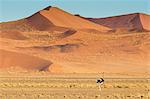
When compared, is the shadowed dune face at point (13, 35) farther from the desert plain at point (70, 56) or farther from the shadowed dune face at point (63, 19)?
the shadowed dune face at point (63, 19)


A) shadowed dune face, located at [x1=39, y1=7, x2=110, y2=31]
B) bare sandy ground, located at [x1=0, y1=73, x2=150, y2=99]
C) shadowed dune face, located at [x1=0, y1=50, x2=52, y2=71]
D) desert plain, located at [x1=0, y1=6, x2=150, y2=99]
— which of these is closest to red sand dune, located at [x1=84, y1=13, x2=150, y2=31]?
shadowed dune face, located at [x1=39, y1=7, x2=110, y2=31]

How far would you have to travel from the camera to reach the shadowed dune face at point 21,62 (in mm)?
68031

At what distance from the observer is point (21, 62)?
2781 inches

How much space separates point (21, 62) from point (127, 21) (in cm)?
7525

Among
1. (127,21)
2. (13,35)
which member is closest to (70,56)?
(13,35)

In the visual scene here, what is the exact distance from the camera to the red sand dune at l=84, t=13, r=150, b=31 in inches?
5281

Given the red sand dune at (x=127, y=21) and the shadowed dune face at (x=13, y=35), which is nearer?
the shadowed dune face at (x=13, y=35)

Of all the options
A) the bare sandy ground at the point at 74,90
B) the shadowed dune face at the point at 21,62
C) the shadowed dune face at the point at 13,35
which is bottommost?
the bare sandy ground at the point at 74,90

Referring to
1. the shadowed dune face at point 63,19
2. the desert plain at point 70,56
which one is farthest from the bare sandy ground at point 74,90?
the shadowed dune face at point 63,19

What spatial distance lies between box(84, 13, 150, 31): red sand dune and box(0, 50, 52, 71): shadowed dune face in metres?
56.5

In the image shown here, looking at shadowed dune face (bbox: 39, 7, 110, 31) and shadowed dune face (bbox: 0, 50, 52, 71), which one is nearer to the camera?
shadowed dune face (bbox: 0, 50, 52, 71)

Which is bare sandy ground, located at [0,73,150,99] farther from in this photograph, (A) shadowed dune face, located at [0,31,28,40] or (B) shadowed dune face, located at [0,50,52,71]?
(A) shadowed dune face, located at [0,31,28,40]

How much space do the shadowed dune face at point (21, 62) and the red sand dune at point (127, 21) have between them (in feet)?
185

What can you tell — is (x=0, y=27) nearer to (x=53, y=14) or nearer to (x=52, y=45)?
(x=53, y=14)
